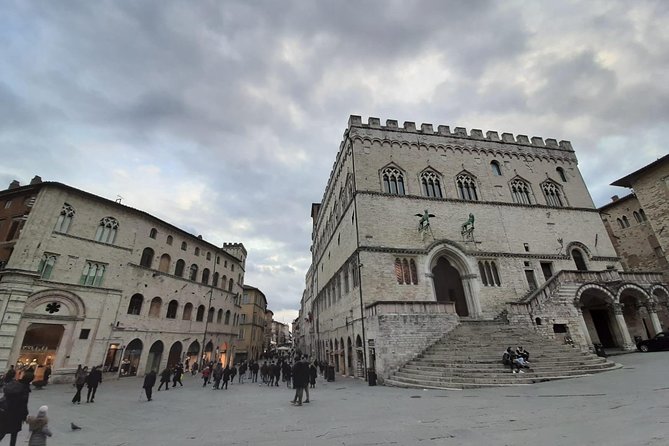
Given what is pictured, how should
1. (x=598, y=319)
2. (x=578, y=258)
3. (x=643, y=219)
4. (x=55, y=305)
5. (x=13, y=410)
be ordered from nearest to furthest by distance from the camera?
(x=13, y=410) → (x=55, y=305) → (x=598, y=319) → (x=578, y=258) → (x=643, y=219)

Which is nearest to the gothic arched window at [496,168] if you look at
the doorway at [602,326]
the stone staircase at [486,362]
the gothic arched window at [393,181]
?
the gothic arched window at [393,181]

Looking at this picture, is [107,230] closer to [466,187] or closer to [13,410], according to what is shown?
[13,410]

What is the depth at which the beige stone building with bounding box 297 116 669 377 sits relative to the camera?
1831cm

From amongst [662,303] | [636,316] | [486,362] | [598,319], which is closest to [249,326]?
[486,362]

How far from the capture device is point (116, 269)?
23188 mm

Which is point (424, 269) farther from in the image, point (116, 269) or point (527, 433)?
point (116, 269)

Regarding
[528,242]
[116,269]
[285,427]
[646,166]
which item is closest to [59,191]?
[116,269]

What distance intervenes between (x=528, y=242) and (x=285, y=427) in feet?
78.8

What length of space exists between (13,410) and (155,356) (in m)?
23.0

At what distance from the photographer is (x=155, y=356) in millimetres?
25594

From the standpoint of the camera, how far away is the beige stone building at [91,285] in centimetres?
1888

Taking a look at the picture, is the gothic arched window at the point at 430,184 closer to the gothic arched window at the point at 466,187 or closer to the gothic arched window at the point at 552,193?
the gothic arched window at the point at 466,187

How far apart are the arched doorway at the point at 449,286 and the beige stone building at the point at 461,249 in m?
0.08

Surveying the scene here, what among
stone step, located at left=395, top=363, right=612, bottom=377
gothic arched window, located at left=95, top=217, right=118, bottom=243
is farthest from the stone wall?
gothic arched window, located at left=95, top=217, right=118, bottom=243
